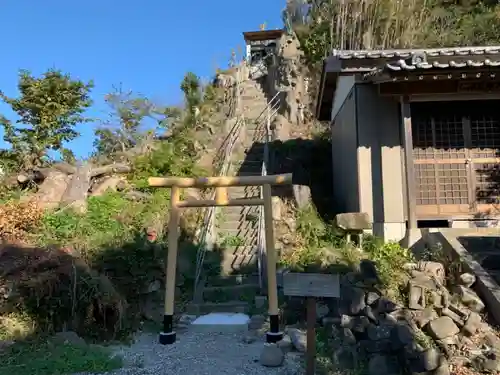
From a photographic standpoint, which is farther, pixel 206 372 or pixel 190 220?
pixel 190 220

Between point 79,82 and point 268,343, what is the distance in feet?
39.8

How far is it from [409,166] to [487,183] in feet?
6.29

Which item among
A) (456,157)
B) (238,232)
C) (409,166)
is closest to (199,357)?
(238,232)

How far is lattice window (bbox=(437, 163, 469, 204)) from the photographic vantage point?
8.88 m

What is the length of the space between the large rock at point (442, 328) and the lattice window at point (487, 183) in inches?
166

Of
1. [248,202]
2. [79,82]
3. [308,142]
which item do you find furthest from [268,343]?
[79,82]

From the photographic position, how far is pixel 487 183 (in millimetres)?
8906

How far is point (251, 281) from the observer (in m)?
8.39

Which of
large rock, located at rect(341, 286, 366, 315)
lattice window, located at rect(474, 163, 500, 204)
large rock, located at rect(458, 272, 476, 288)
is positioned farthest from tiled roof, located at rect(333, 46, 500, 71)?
large rock, located at rect(341, 286, 366, 315)

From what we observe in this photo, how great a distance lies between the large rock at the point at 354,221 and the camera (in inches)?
344

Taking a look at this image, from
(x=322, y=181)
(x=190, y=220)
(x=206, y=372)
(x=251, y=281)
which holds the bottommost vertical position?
(x=206, y=372)

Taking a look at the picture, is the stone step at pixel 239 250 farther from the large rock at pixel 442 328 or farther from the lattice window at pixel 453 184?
the large rock at pixel 442 328

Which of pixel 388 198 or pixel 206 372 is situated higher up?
pixel 388 198

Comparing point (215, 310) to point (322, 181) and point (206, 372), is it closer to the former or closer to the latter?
point (206, 372)
